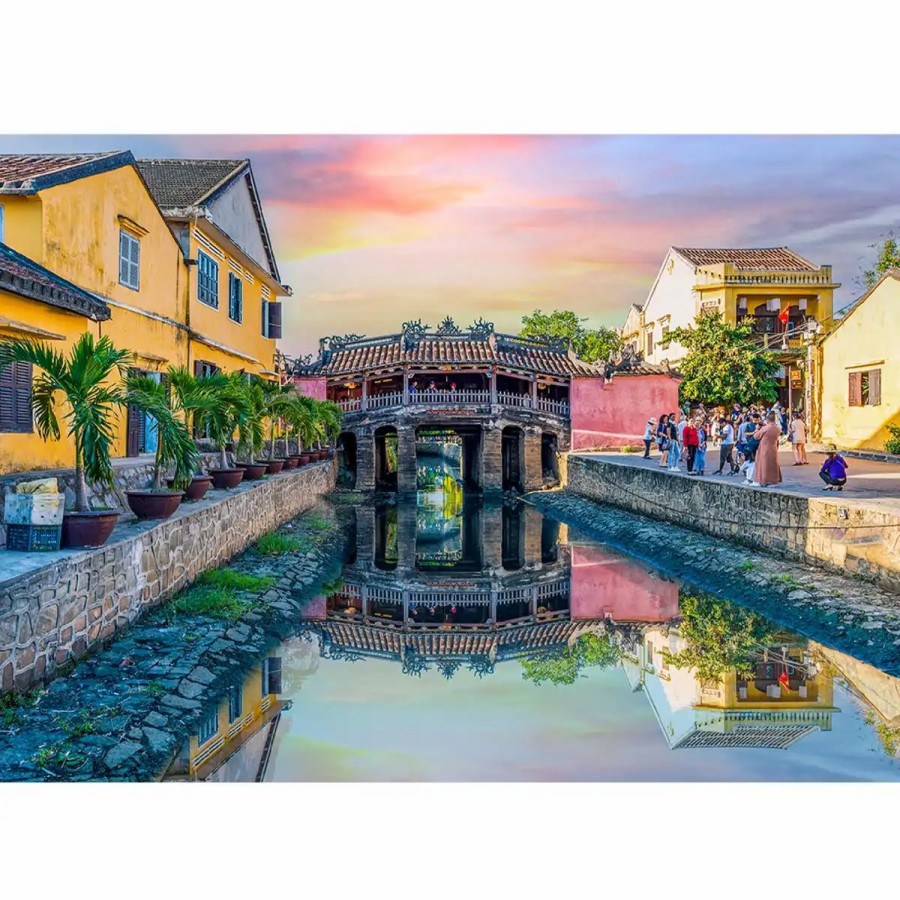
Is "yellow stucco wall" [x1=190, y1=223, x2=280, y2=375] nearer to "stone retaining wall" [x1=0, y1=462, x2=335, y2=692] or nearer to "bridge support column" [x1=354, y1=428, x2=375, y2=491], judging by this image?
"stone retaining wall" [x1=0, y1=462, x2=335, y2=692]

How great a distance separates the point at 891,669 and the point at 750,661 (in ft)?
4.45

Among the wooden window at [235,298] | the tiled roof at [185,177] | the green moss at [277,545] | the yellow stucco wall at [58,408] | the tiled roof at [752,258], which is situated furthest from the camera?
the tiled roof at [752,258]

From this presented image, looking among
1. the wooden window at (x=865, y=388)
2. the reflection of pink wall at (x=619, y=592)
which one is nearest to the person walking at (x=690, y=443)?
the reflection of pink wall at (x=619, y=592)

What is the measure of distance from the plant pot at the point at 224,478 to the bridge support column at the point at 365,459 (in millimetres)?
15266

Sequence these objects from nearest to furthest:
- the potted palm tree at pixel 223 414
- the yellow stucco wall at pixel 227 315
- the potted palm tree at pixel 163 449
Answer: the potted palm tree at pixel 163 449, the potted palm tree at pixel 223 414, the yellow stucco wall at pixel 227 315

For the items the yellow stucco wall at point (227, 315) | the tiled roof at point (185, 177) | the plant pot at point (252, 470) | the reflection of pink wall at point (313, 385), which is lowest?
the plant pot at point (252, 470)

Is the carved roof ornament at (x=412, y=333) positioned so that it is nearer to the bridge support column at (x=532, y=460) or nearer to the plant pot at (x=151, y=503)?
the bridge support column at (x=532, y=460)

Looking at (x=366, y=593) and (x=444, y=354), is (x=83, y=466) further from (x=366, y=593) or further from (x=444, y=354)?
(x=444, y=354)

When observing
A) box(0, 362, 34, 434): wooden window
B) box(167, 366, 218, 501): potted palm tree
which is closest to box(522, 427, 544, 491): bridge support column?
box(167, 366, 218, 501): potted palm tree

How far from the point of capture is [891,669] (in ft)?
27.2

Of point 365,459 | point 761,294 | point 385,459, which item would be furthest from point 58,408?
point 761,294

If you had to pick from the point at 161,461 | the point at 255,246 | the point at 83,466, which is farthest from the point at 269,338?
the point at 83,466

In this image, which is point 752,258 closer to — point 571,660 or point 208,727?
point 571,660

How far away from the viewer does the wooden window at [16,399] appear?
29.4 feet
